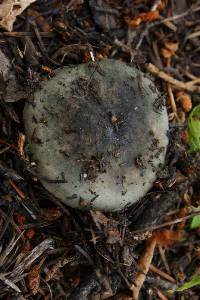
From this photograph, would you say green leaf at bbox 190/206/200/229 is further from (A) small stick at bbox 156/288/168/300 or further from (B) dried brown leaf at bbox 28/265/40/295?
(B) dried brown leaf at bbox 28/265/40/295

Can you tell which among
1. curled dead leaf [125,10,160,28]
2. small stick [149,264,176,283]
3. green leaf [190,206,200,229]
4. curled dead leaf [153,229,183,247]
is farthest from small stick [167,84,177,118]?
small stick [149,264,176,283]

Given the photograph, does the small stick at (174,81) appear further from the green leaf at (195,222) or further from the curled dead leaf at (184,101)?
the green leaf at (195,222)

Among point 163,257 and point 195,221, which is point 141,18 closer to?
point 195,221

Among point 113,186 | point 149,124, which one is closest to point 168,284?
point 113,186

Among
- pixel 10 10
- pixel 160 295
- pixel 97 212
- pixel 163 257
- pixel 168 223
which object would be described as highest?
pixel 10 10

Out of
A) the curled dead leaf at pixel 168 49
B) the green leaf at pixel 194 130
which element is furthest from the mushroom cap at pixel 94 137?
the curled dead leaf at pixel 168 49

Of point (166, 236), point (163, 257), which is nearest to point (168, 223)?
point (166, 236)

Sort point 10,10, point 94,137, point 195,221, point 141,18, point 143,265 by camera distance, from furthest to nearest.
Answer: point 141,18 < point 195,221 < point 143,265 < point 10,10 < point 94,137

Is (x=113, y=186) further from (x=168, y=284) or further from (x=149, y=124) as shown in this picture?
(x=168, y=284)

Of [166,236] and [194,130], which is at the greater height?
[194,130]
